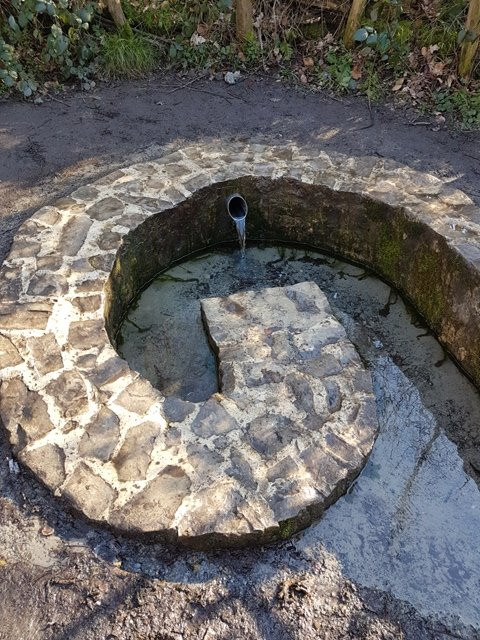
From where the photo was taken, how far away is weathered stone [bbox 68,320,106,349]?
11.0 feet

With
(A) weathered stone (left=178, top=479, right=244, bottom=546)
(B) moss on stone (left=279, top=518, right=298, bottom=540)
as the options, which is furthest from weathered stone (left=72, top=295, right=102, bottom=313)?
(B) moss on stone (left=279, top=518, right=298, bottom=540)

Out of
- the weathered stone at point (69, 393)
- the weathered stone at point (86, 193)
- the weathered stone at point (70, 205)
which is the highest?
the weathered stone at point (86, 193)

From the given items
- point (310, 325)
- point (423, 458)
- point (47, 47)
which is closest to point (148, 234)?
point (310, 325)

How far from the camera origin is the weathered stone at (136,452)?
2.77 m

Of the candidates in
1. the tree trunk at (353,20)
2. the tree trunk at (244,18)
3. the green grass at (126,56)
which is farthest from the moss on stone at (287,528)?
the tree trunk at (244,18)

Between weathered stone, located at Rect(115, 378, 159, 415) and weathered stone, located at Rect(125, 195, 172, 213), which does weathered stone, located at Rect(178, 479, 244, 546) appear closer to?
weathered stone, located at Rect(115, 378, 159, 415)

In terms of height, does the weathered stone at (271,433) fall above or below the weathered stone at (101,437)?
below

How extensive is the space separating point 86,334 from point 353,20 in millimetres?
5157

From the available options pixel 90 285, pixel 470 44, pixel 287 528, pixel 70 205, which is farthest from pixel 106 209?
pixel 470 44

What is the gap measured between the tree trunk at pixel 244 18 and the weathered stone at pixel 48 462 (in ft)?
18.6

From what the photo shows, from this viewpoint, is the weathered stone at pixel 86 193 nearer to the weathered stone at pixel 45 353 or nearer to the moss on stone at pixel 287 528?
the weathered stone at pixel 45 353

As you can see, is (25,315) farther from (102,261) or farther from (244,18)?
(244,18)

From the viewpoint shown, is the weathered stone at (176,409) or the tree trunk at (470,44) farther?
the tree trunk at (470,44)

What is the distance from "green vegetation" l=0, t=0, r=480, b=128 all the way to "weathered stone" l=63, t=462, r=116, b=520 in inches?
186
